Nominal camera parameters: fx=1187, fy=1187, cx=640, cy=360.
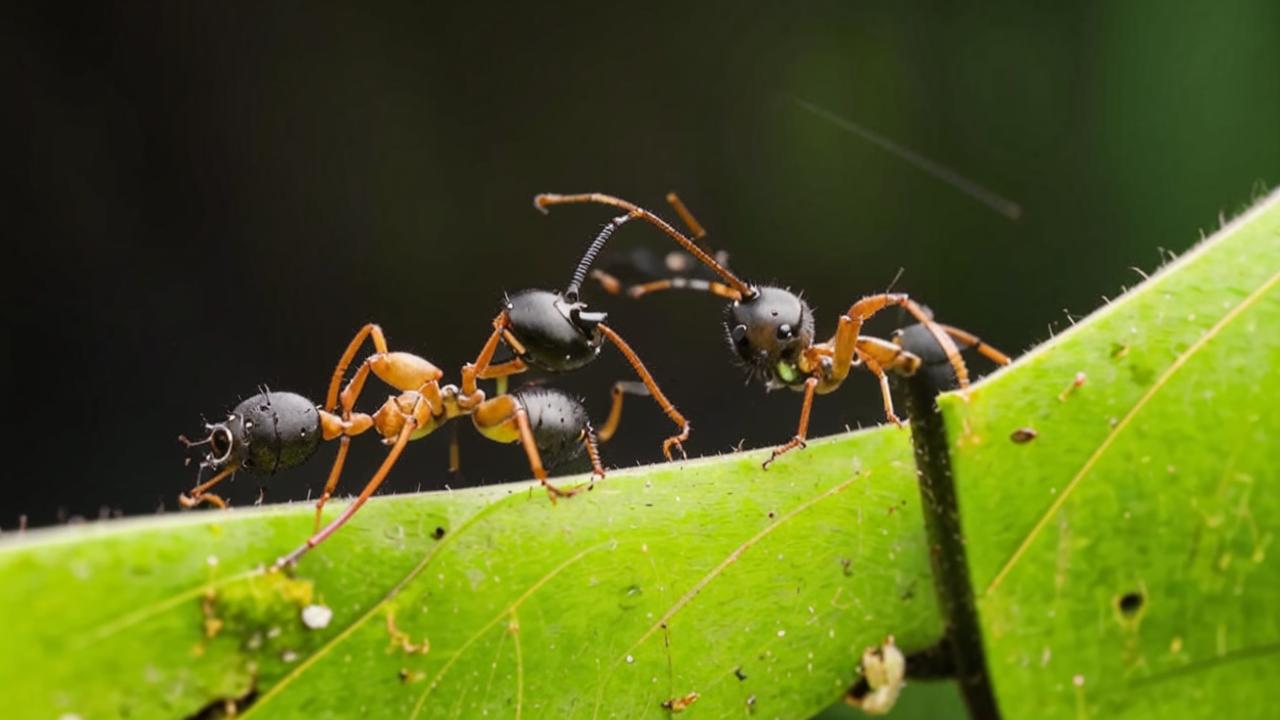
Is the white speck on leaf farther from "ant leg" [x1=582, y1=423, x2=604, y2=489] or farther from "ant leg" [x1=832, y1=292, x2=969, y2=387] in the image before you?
"ant leg" [x1=832, y1=292, x2=969, y2=387]

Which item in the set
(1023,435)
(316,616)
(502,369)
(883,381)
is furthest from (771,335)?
(316,616)

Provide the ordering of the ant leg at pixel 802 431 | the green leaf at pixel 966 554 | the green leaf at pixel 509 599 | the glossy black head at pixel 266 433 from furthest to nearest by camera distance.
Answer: the glossy black head at pixel 266 433
the ant leg at pixel 802 431
the green leaf at pixel 966 554
the green leaf at pixel 509 599

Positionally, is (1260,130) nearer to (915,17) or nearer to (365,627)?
(915,17)

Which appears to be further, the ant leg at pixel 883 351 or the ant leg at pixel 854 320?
the ant leg at pixel 854 320

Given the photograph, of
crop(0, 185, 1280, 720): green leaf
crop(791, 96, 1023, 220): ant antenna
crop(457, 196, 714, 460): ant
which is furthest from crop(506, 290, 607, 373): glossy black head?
crop(791, 96, 1023, 220): ant antenna

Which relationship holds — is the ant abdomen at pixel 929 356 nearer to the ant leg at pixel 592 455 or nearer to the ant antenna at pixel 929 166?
the ant leg at pixel 592 455

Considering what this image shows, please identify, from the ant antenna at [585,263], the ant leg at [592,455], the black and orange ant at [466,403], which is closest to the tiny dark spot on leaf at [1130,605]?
the ant leg at [592,455]
